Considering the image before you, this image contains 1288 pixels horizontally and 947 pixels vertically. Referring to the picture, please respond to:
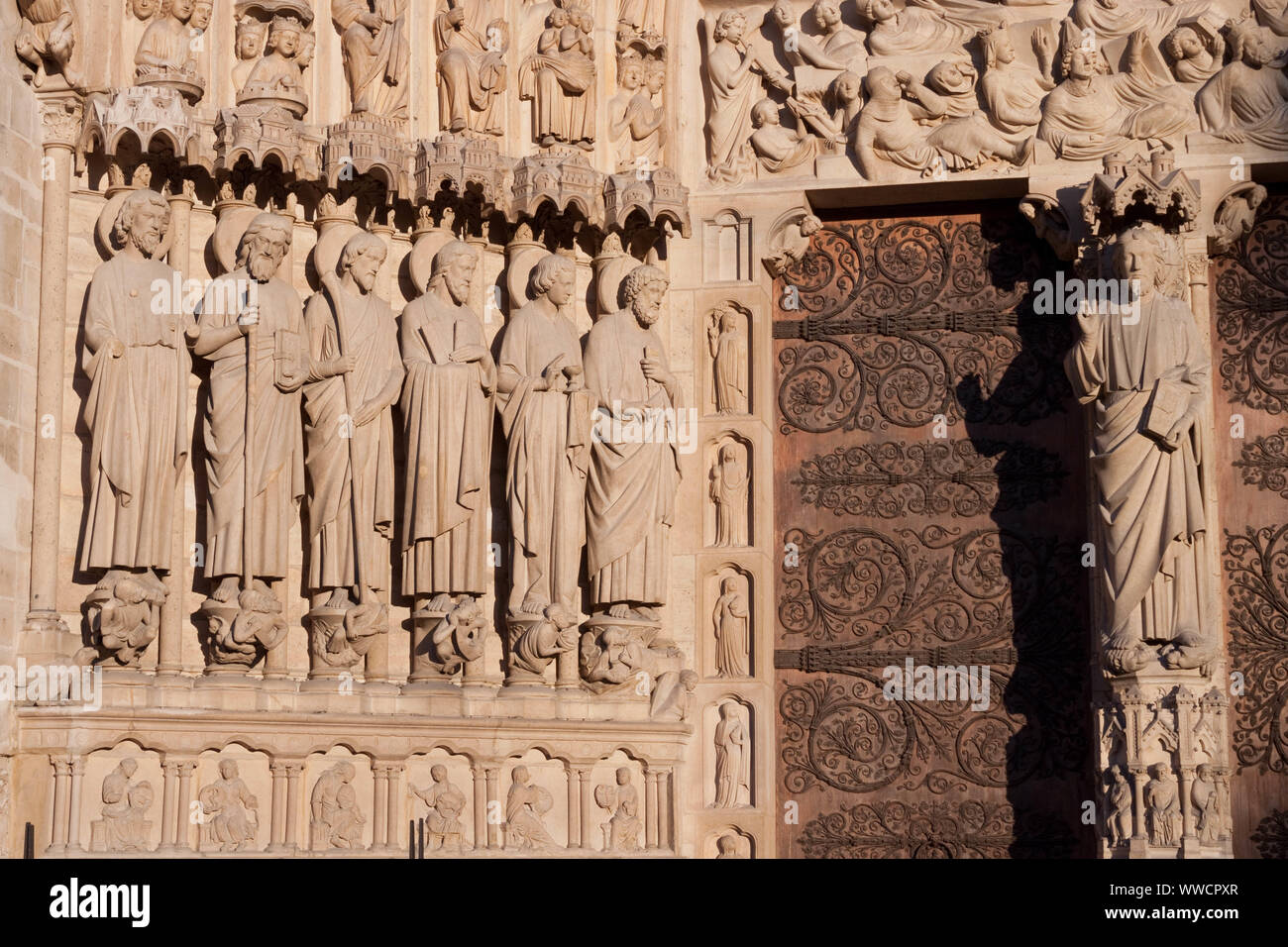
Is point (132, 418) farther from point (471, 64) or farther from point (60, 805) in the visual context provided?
point (471, 64)

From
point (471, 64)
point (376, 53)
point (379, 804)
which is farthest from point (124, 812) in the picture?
point (471, 64)

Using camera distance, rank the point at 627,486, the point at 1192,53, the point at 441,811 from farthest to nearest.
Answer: the point at 1192,53 → the point at 627,486 → the point at 441,811

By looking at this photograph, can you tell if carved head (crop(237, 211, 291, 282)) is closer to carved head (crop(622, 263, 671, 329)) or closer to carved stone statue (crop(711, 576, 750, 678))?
carved head (crop(622, 263, 671, 329))

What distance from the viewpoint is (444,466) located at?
1080 centimetres

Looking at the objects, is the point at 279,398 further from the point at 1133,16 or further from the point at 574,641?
the point at 1133,16

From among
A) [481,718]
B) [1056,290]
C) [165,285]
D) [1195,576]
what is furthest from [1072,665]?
[165,285]

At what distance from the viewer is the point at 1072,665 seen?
11539 mm

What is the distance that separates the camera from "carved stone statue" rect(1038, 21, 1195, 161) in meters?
11.6

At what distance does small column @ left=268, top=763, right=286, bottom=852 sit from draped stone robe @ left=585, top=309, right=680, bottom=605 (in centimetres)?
193

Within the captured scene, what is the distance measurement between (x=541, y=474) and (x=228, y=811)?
92.5 inches

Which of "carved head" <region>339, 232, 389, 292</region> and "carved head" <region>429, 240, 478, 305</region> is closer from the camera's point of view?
"carved head" <region>339, 232, 389, 292</region>

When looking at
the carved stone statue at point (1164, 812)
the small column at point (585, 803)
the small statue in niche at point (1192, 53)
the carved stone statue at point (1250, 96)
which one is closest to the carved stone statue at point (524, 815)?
the small column at point (585, 803)

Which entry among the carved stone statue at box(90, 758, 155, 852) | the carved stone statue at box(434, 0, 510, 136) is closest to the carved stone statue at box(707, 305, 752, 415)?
the carved stone statue at box(434, 0, 510, 136)

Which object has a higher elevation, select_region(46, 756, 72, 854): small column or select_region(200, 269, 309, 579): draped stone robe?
select_region(200, 269, 309, 579): draped stone robe
